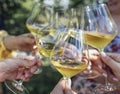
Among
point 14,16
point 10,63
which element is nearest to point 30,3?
point 14,16

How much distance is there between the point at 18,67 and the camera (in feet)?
6.95

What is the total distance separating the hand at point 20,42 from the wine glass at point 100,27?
0.49m

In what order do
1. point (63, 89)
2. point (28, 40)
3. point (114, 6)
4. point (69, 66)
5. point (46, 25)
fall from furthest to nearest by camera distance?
1. point (114, 6)
2. point (28, 40)
3. point (46, 25)
4. point (63, 89)
5. point (69, 66)

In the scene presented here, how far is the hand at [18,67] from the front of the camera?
6.85 ft

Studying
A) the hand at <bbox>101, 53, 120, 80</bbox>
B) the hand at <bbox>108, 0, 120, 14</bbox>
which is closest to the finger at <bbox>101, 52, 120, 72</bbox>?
the hand at <bbox>101, 53, 120, 80</bbox>

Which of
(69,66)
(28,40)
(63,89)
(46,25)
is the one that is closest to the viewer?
(69,66)

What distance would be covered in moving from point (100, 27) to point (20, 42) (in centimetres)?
62

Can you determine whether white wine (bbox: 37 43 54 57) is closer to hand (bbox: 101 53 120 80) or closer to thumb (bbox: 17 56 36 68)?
thumb (bbox: 17 56 36 68)

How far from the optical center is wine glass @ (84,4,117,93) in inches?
80.7

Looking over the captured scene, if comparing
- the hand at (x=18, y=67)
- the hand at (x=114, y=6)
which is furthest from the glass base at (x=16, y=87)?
the hand at (x=114, y=6)

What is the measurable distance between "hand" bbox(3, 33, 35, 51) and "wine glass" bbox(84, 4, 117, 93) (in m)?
0.49

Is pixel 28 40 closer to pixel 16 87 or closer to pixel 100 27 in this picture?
pixel 16 87

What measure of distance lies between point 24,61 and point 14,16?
14.2 feet

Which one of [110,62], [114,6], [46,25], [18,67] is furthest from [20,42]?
[110,62]
